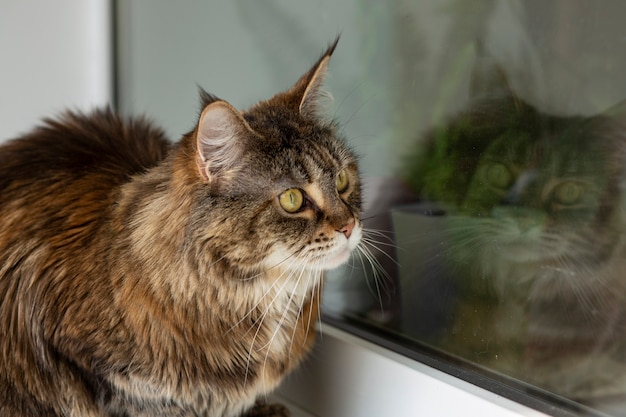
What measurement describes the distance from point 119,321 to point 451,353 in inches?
24.5

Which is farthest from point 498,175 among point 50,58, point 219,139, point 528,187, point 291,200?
point 50,58

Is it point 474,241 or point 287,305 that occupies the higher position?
point 474,241

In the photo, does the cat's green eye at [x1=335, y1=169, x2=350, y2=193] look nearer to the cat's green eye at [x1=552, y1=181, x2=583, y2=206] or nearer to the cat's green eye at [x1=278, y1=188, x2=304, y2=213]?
the cat's green eye at [x1=278, y1=188, x2=304, y2=213]

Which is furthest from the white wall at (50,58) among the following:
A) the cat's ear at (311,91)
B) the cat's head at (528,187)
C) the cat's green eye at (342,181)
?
the cat's head at (528,187)

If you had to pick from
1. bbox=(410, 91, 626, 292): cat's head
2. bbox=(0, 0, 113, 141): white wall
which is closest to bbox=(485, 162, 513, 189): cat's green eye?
bbox=(410, 91, 626, 292): cat's head

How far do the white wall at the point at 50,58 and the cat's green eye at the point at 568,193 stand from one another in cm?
145

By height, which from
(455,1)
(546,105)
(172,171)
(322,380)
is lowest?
(322,380)

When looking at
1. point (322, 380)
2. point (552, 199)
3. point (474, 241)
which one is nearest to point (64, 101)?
point (322, 380)

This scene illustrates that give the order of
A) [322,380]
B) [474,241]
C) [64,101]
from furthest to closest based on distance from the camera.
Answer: [64,101], [322,380], [474,241]

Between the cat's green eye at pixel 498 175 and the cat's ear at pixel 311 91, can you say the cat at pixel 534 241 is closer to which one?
the cat's green eye at pixel 498 175

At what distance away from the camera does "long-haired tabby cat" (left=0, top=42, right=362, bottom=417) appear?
1041 millimetres

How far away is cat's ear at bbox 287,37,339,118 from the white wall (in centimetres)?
101

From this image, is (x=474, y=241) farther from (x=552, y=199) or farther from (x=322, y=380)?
(x=322, y=380)

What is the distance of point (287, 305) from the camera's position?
1.14 m
